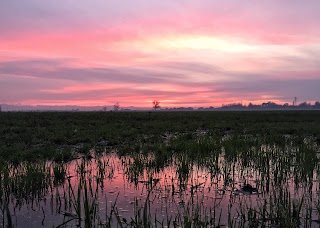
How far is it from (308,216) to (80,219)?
15.5 feet

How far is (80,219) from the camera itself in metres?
5.88

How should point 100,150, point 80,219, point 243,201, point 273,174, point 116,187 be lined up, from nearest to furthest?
point 80,219, point 243,201, point 116,187, point 273,174, point 100,150

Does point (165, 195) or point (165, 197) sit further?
point (165, 195)

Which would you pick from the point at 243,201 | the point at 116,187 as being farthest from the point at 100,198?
the point at 243,201

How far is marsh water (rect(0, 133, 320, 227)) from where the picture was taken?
566 centimetres

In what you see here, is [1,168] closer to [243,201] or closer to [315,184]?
[243,201]

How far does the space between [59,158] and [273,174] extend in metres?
9.28

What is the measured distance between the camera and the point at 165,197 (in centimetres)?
762

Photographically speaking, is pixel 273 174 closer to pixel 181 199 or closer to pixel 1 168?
pixel 181 199

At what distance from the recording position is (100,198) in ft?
25.3

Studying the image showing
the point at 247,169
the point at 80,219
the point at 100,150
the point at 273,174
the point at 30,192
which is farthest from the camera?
the point at 100,150

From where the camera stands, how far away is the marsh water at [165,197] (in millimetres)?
5656

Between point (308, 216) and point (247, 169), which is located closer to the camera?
point (308, 216)

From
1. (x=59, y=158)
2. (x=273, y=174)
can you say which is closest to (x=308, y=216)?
(x=273, y=174)
